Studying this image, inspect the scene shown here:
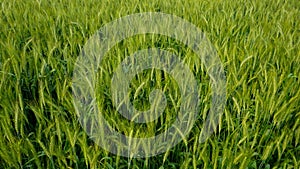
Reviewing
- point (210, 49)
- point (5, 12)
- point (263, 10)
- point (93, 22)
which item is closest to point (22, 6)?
point (5, 12)

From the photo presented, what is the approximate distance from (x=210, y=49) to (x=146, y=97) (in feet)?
1.45

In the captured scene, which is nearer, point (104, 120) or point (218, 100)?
point (104, 120)

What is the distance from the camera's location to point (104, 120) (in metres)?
0.89

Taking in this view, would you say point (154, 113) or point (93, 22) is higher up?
point (93, 22)

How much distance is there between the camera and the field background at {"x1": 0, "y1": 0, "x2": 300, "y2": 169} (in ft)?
2.69

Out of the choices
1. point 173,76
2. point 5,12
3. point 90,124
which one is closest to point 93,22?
point 5,12

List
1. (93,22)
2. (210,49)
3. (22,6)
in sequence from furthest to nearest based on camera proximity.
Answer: (22,6)
(93,22)
(210,49)

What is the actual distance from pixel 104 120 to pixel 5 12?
1178 millimetres

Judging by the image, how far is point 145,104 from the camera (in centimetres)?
101

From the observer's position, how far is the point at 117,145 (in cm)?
84

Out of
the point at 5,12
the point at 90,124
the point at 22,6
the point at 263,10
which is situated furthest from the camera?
the point at 263,10

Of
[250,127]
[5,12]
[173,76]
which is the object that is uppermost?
[5,12]

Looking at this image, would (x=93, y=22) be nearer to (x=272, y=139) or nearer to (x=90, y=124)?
(x=90, y=124)

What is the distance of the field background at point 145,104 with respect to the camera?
0.82 metres
